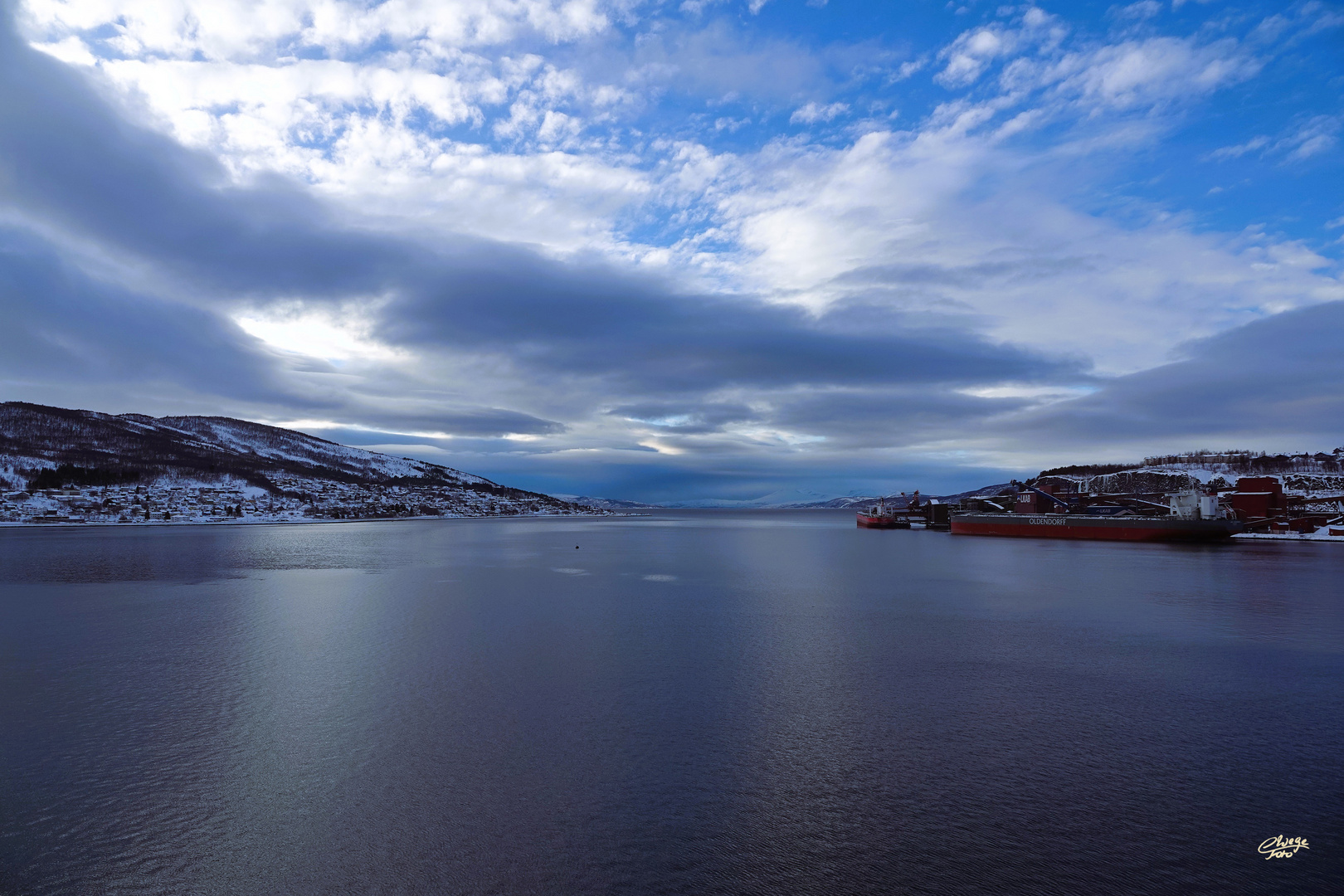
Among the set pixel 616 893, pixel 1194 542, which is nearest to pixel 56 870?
pixel 616 893

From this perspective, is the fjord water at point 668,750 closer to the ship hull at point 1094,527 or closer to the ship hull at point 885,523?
the ship hull at point 1094,527

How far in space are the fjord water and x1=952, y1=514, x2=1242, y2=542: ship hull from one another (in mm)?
57995

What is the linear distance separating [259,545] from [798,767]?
7954cm

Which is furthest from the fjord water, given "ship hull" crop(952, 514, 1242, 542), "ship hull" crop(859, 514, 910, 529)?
"ship hull" crop(859, 514, 910, 529)

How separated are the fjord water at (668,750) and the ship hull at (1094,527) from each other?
57995 millimetres

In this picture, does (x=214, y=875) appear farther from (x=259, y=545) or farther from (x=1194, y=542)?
(x=1194, y=542)

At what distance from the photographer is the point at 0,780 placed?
10383 millimetres

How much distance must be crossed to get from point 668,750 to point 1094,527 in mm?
92997

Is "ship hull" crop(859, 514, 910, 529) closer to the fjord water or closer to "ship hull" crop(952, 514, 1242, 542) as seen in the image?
"ship hull" crop(952, 514, 1242, 542)

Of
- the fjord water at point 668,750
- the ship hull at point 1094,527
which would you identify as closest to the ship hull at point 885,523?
the ship hull at point 1094,527

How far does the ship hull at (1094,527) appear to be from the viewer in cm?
7694

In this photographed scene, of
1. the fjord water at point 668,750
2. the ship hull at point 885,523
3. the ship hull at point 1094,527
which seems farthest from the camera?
the ship hull at point 885,523

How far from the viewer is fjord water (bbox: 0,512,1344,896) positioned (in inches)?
321

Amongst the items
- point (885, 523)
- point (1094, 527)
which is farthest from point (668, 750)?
point (885, 523)
